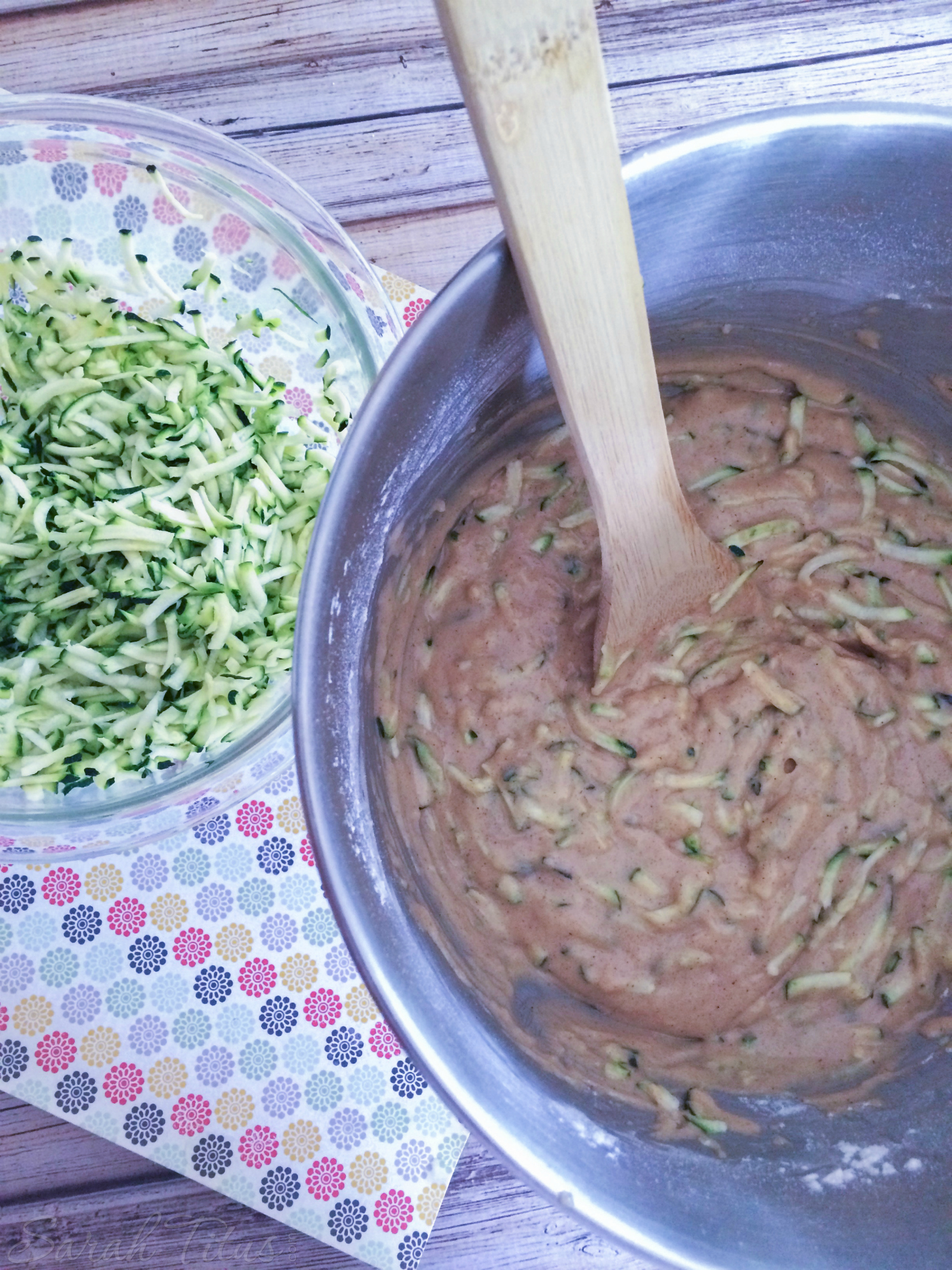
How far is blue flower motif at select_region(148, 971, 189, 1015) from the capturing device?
5.24 ft

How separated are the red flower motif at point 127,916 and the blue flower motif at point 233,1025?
0.60 ft

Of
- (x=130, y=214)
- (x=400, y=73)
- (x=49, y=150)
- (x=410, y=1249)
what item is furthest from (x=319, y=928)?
(x=400, y=73)

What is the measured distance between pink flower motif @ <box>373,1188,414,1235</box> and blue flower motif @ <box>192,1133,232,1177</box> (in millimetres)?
236

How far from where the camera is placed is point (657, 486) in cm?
121

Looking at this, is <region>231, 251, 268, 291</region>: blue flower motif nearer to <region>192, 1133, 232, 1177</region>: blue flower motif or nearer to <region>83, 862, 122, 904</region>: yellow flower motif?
<region>83, 862, 122, 904</region>: yellow flower motif

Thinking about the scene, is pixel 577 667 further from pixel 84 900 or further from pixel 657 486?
pixel 84 900

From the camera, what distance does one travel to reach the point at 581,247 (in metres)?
0.98

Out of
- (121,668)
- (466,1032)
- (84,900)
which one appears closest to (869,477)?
(466,1032)

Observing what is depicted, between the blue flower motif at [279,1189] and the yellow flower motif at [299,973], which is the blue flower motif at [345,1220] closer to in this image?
the blue flower motif at [279,1189]

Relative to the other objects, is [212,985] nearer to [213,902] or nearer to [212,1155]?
[213,902]

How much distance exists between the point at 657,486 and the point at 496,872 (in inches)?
22.0

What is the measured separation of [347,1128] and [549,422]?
1.09 meters

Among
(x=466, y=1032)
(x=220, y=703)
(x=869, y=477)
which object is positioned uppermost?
(x=869, y=477)

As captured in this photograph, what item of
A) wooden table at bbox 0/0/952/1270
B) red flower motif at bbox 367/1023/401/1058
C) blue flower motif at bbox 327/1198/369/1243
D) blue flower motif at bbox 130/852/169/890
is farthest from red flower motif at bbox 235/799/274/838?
wooden table at bbox 0/0/952/1270
